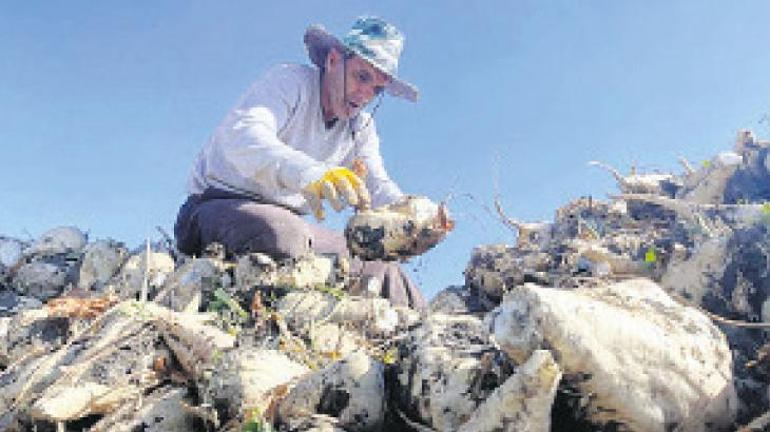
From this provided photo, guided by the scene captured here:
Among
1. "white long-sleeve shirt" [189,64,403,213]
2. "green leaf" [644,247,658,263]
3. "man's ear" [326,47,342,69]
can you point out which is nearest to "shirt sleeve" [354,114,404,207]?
"white long-sleeve shirt" [189,64,403,213]

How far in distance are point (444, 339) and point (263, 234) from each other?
1.50m

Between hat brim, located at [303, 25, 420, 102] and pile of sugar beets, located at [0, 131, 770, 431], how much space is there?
112 centimetres

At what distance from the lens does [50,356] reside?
1870mm

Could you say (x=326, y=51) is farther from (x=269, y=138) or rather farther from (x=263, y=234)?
(x=263, y=234)

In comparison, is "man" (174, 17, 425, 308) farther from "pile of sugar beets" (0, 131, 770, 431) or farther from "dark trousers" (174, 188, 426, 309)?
"pile of sugar beets" (0, 131, 770, 431)

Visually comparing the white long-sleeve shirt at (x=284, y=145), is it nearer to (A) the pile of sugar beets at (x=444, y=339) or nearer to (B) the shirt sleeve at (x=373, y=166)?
(B) the shirt sleeve at (x=373, y=166)

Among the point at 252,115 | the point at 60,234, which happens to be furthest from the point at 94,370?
the point at 60,234

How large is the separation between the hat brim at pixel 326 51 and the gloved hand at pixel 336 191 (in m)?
0.87

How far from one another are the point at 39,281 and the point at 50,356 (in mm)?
2581

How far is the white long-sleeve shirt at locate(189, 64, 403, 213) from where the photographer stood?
118 inches

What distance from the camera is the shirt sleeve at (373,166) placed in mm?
3822

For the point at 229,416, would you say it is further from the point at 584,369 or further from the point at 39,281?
the point at 39,281

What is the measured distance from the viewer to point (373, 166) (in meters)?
3.94

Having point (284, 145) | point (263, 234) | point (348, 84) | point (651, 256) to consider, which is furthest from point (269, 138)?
point (651, 256)
